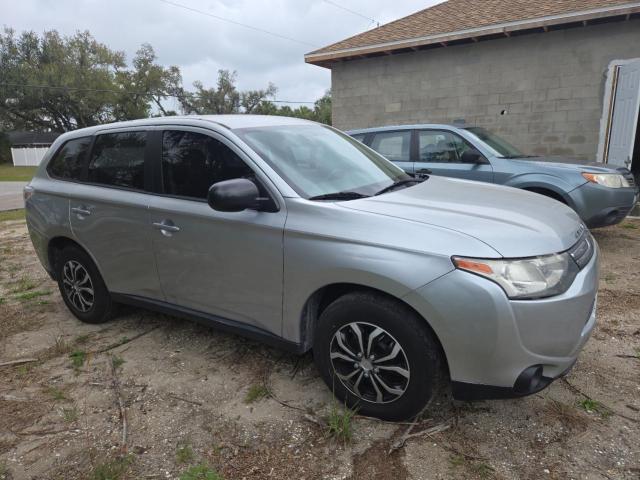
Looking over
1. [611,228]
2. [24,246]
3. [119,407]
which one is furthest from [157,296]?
[611,228]

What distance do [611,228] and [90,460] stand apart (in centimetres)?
748

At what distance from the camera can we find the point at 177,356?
10.9 ft

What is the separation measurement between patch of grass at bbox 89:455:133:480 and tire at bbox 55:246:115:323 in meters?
1.74

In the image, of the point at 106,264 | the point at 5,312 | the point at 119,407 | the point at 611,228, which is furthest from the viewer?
the point at 611,228

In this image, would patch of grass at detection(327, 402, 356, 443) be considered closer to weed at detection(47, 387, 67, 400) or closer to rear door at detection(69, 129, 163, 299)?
rear door at detection(69, 129, 163, 299)

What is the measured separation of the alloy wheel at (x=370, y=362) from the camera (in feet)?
7.52

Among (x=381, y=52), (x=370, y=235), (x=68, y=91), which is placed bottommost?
(x=370, y=235)

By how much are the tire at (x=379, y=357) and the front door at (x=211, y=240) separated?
1.26ft

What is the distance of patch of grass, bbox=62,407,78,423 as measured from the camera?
2.60 m

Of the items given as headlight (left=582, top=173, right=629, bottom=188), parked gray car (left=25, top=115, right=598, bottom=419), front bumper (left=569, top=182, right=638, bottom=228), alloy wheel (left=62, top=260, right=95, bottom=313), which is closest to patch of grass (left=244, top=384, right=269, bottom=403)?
parked gray car (left=25, top=115, right=598, bottom=419)

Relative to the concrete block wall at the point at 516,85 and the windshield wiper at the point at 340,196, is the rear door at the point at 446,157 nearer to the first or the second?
the windshield wiper at the point at 340,196

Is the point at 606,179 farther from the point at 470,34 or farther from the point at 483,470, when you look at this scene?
the point at 470,34

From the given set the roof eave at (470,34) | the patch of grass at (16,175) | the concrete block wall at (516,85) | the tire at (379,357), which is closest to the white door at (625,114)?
the concrete block wall at (516,85)

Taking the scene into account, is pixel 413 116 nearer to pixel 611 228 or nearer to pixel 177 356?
pixel 611 228
